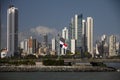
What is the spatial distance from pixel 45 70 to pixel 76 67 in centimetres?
180

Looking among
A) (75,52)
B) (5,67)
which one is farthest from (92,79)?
(75,52)

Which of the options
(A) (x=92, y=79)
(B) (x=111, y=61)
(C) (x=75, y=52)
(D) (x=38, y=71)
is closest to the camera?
(A) (x=92, y=79)

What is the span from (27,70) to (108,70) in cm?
454

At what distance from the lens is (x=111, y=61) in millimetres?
48844

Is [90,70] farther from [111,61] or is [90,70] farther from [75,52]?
[75,52]

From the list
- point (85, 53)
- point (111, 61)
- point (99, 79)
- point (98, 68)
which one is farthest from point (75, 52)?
point (99, 79)

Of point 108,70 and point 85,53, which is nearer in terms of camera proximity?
point 108,70

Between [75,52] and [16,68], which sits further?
[75,52]

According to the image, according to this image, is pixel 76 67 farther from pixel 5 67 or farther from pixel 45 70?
pixel 5 67

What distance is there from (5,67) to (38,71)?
2.18 m

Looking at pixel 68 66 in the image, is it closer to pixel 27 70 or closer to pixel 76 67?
pixel 76 67

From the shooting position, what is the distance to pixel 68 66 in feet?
88.8

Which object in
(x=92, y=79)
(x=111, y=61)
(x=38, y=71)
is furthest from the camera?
(x=111, y=61)

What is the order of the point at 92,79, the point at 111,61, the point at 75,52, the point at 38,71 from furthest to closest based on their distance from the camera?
1. the point at 75,52
2. the point at 111,61
3. the point at 38,71
4. the point at 92,79
